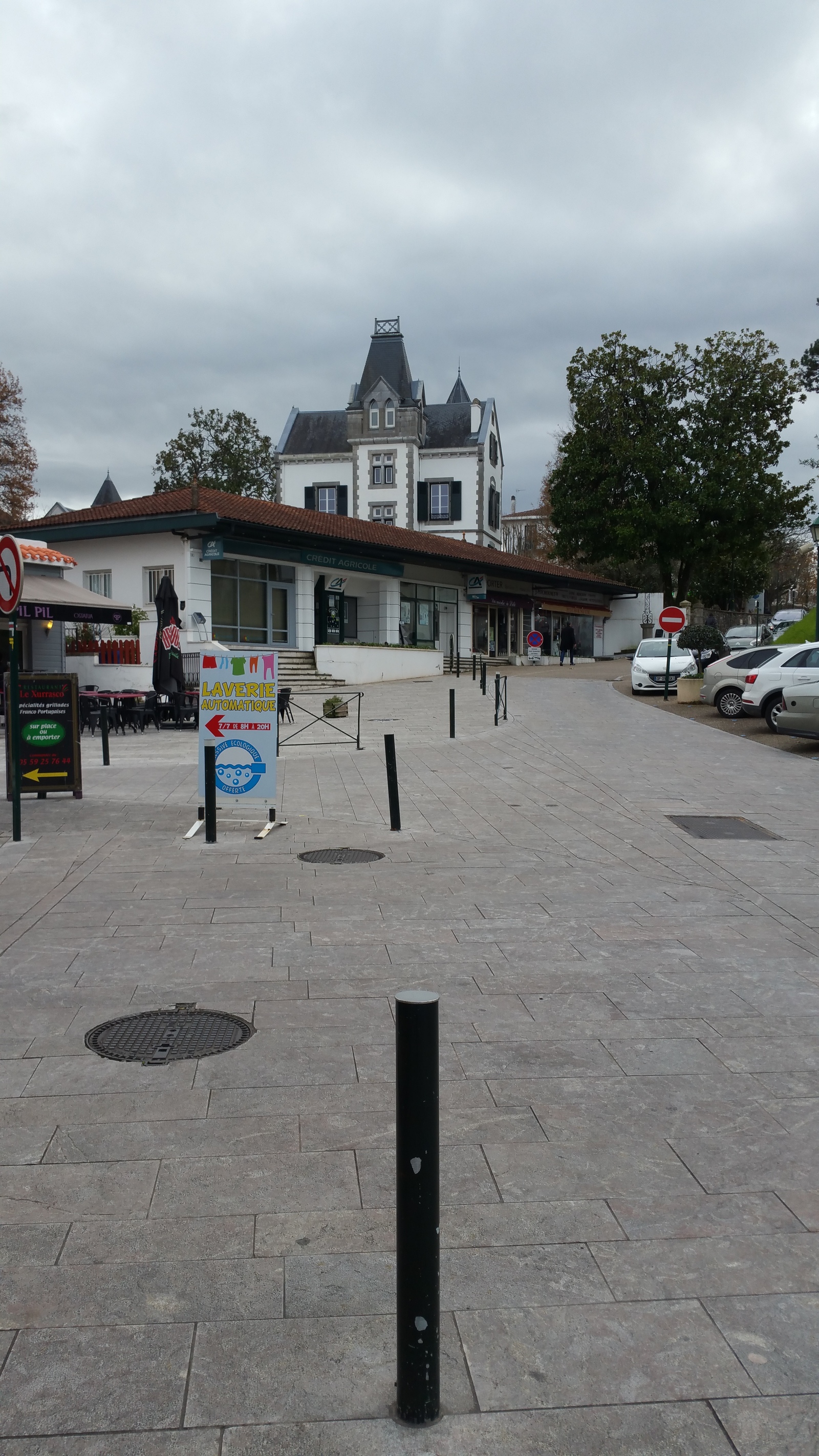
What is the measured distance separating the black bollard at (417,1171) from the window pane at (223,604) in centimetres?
3085

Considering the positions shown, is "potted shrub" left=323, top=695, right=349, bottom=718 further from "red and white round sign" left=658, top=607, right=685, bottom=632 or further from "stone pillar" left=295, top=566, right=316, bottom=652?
"stone pillar" left=295, top=566, right=316, bottom=652

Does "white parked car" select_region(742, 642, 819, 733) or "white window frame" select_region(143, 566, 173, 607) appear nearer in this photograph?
"white parked car" select_region(742, 642, 819, 733)

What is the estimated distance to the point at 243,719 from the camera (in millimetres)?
10562

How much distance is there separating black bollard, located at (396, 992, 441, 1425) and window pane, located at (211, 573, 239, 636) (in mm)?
30851

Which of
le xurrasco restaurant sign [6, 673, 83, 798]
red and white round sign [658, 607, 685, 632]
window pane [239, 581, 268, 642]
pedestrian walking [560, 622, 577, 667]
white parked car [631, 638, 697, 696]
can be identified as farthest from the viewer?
pedestrian walking [560, 622, 577, 667]

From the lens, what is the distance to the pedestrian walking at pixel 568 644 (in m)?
47.9

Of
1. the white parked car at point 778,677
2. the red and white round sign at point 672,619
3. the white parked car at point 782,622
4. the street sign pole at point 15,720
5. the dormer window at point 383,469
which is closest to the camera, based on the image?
the street sign pole at point 15,720

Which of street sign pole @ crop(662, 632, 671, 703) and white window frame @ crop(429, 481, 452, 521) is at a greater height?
white window frame @ crop(429, 481, 452, 521)

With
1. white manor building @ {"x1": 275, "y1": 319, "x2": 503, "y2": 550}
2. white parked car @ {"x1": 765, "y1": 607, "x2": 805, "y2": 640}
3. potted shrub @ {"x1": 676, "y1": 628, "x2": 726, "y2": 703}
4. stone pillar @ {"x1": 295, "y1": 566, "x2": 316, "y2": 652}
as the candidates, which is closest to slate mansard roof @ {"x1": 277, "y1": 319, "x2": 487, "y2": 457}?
white manor building @ {"x1": 275, "y1": 319, "x2": 503, "y2": 550}

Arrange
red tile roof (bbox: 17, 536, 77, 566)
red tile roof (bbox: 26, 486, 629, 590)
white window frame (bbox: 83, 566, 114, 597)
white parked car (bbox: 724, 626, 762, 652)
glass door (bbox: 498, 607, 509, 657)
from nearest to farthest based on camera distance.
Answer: red tile roof (bbox: 17, 536, 77, 566)
red tile roof (bbox: 26, 486, 629, 590)
white window frame (bbox: 83, 566, 114, 597)
white parked car (bbox: 724, 626, 762, 652)
glass door (bbox: 498, 607, 509, 657)

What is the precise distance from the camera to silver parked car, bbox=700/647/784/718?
2288 centimetres

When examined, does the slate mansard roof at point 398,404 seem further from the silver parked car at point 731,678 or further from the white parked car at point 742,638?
the silver parked car at point 731,678

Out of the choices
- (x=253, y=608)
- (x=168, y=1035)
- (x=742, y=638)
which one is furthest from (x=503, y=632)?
(x=168, y=1035)

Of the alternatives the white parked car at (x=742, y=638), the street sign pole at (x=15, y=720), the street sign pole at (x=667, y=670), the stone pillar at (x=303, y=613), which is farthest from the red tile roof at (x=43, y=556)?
the white parked car at (x=742, y=638)
